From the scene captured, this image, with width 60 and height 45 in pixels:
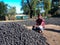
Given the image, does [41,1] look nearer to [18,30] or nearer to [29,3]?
[29,3]

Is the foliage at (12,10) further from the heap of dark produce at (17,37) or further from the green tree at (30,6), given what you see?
the heap of dark produce at (17,37)

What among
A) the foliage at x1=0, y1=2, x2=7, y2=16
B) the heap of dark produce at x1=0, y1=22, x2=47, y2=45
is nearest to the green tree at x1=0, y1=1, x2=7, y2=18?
the foliage at x1=0, y1=2, x2=7, y2=16

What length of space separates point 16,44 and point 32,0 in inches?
1747

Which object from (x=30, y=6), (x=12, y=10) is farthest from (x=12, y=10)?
(x=30, y=6)

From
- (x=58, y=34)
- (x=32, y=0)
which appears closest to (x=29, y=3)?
(x=32, y=0)

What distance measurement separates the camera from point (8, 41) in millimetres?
8820

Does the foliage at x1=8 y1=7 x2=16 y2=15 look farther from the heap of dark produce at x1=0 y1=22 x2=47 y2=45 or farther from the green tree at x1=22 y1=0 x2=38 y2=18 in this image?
the heap of dark produce at x1=0 y1=22 x2=47 y2=45

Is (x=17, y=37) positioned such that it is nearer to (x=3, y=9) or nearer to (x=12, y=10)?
(x=3, y=9)

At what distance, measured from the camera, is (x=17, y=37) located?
942cm

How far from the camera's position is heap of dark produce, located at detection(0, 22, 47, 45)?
8.95 metres

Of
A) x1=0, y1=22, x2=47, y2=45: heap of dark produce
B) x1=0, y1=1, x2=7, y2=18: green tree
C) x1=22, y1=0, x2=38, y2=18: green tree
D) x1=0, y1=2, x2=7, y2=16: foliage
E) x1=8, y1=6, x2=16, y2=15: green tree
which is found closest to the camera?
x1=0, y1=22, x2=47, y2=45: heap of dark produce

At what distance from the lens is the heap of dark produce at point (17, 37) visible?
8.95 m

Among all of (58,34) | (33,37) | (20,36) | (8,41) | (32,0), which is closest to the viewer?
(8,41)

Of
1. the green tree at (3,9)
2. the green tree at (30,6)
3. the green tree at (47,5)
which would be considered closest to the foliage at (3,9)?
the green tree at (3,9)
